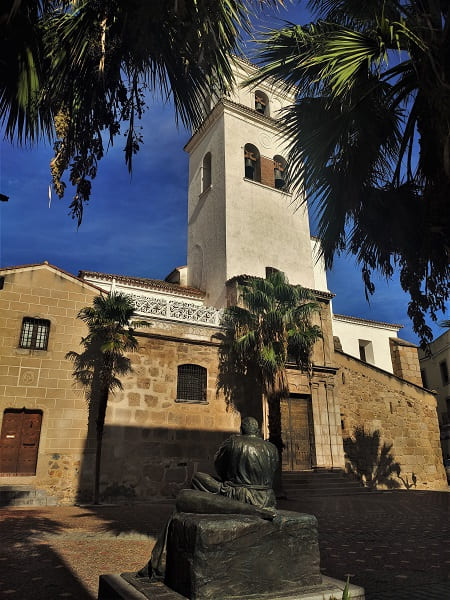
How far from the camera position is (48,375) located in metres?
14.4

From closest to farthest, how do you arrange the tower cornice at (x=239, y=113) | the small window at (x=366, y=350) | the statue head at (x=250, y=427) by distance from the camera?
1. the statue head at (x=250, y=427)
2. the tower cornice at (x=239, y=113)
3. the small window at (x=366, y=350)

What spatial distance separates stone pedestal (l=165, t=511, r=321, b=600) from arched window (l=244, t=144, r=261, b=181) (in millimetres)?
21919

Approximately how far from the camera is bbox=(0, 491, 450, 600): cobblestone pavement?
4512 mm

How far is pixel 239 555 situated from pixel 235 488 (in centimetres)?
56

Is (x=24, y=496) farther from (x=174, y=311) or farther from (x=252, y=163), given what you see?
(x=252, y=163)

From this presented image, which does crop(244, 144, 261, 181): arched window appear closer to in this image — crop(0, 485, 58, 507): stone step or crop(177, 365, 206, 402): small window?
crop(177, 365, 206, 402): small window

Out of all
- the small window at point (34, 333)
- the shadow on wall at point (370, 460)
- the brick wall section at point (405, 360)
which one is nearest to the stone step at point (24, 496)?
the small window at point (34, 333)

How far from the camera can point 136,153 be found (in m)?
4.30

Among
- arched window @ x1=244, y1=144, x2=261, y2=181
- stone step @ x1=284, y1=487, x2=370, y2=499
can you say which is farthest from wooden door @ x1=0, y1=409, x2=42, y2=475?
arched window @ x1=244, y1=144, x2=261, y2=181

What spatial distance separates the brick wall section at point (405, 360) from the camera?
28188mm

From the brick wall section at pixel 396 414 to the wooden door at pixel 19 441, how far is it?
13.0 m

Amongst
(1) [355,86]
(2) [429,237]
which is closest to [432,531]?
(2) [429,237]

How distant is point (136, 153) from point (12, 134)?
3.74 feet

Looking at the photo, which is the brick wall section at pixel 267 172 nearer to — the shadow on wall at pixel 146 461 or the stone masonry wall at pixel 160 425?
the stone masonry wall at pixel 160 425
